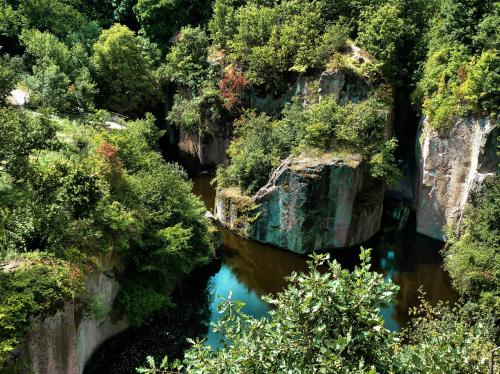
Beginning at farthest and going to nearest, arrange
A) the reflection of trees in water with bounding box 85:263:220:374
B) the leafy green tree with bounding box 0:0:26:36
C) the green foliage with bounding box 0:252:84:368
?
the leafy green tree with bounding box 0:0:26:36 → the reflection of trees in water with bounding box 85:263:220:374 → the green foliage with bounding box 0:252:84:368

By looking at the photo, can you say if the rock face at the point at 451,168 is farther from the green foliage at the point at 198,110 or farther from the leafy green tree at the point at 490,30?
the green foliage at the point at 198,110

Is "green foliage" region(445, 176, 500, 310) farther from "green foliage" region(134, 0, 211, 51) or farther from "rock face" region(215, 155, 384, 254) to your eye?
"green foliage" region(134, 0, 211, 51)

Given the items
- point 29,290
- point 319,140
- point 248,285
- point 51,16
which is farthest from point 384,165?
point 51,16

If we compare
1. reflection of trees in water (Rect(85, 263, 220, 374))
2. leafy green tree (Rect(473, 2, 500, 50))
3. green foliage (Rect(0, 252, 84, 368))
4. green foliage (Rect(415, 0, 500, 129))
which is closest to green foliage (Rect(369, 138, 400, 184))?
green foliage (Rect(415, 0, 500, 129))

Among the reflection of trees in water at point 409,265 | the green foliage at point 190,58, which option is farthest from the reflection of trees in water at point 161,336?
the green foliage at point 190,58

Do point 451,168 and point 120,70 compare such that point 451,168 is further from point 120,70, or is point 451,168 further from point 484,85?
point 120,70

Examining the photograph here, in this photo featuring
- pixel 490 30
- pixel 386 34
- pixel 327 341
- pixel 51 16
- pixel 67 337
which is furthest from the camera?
pixel 51 16
